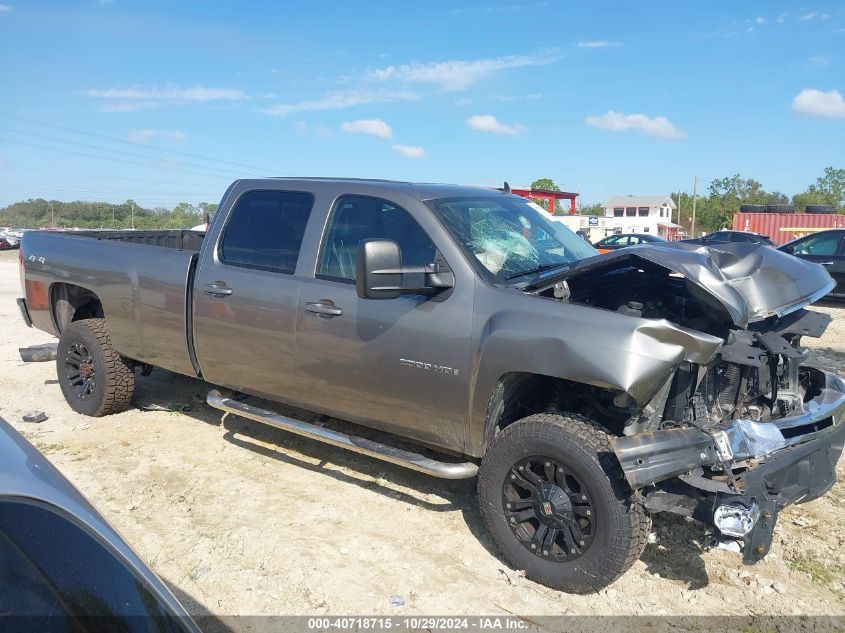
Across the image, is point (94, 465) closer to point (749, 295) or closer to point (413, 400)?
point (413, 400)

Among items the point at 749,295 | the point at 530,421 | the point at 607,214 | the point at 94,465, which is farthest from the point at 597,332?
the point at 607,214

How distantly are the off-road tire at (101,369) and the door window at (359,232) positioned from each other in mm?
2391

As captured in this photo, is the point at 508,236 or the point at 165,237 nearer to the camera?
the point at 508,236

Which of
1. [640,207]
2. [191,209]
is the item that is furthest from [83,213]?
[640,207]

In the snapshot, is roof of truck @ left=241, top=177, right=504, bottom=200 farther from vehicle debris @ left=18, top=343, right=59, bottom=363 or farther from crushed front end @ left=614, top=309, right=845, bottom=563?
vehicle debris @ left=18, top=343, right=59, bottom=363

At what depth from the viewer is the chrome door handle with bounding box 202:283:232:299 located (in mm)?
4422

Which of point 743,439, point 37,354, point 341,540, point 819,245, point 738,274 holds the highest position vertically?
point 738,274

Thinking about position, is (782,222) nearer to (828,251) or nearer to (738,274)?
(828,251)

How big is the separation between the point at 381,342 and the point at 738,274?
1.86 m

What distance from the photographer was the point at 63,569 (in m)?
1.45

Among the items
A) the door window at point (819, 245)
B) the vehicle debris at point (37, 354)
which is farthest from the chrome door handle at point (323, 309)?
the door window at point (819, 245)

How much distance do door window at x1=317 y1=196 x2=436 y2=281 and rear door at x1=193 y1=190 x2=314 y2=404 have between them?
0.72ft

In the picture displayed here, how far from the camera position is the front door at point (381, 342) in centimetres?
353

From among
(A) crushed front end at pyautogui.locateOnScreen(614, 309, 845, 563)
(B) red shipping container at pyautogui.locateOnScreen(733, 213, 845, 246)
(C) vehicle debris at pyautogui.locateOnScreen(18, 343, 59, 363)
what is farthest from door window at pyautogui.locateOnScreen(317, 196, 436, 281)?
(B) red shipping container at pyautogui.locateOnScreen(733, 213, 845, 246)
